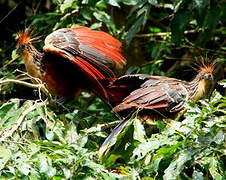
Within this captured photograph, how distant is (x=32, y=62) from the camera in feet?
17.5

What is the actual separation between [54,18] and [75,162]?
9.41 ft

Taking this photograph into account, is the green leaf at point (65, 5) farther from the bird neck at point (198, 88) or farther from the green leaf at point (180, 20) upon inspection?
the green leaf at point (180, 20)

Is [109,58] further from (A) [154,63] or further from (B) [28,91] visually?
(B) [28,91]

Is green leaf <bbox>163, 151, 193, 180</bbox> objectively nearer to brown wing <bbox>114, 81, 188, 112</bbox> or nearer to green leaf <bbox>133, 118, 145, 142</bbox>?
green leaf <bbox>133, 118, 145, 142</bbox>

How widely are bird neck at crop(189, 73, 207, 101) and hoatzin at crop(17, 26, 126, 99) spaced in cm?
71

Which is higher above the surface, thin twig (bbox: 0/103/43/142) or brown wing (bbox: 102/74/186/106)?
thin twig (bbox: 0/103/43/142)

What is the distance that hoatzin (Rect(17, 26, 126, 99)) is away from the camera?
517 centimetres

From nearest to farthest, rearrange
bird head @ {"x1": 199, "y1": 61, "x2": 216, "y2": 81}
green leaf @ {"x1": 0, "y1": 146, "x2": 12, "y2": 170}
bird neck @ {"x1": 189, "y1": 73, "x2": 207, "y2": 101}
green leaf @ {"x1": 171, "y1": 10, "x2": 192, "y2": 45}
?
green leaf @ {"x1": 0, "y1": 146, "x2": 12, "y2": 170}
green leaf @ {"x1": 171, "y1": 10, "x2": 192, "y2": 45}
bird neck @ {"x1": 189, "y1": 73, "x2": 207, "y2": 101}
bird head @ {"x1": 199, "y1": 61, "x2": 216, "y2": 81}

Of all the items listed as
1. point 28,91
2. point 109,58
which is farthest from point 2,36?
point 109,58

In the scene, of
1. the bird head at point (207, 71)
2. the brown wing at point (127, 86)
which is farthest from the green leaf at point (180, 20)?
the bird head at point (207, 71)

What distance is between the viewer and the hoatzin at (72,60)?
5.17 meters

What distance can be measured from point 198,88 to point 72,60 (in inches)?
50.1

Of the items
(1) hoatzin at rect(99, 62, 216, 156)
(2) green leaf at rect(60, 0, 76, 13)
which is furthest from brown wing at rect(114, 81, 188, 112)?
(2) green leaf at rect(60, 0, 76, 13)

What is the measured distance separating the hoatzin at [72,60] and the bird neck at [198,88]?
0.71 m
